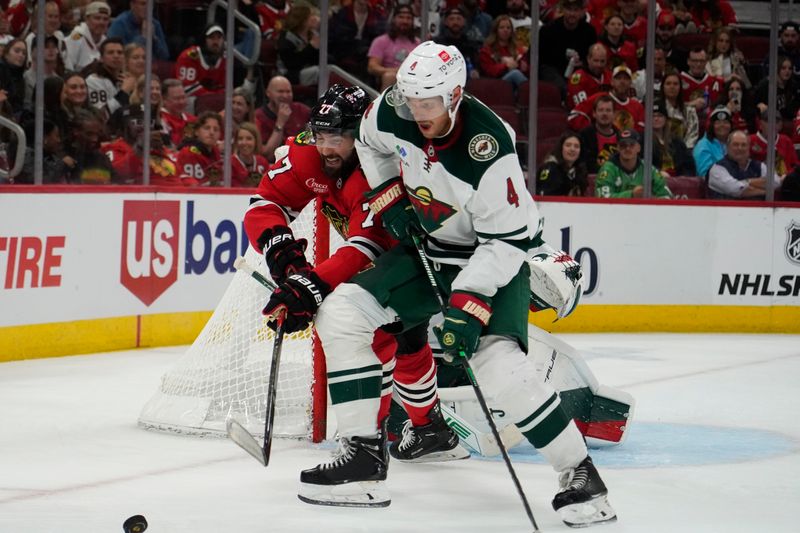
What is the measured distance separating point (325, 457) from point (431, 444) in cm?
34

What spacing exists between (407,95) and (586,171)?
4575 millimetres

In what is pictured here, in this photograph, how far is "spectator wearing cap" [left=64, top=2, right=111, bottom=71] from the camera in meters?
6.11

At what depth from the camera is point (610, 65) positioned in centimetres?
781

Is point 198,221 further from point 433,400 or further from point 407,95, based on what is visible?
point 407,95

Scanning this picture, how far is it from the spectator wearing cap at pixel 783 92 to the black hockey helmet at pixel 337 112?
15.7 feet

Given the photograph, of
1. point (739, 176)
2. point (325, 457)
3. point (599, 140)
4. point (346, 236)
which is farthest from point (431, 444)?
point (739, 176)

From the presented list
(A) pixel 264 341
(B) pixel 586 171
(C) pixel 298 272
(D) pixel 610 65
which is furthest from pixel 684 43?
(C) pixel 298 272

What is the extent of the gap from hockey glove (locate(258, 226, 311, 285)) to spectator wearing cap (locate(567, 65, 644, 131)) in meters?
Result: 4.18

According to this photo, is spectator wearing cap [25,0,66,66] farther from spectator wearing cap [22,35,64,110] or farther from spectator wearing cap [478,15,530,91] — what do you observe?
spectator wearing cap [478,15,530,91]

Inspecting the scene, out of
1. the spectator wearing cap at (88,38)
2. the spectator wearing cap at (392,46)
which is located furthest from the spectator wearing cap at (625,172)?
the spectator wearing cap at (88,38)

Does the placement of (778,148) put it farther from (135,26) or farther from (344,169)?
(344,169)

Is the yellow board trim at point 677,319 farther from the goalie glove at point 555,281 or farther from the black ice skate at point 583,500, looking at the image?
the black ice skate at point 583,500

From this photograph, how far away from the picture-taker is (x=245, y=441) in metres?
3.51

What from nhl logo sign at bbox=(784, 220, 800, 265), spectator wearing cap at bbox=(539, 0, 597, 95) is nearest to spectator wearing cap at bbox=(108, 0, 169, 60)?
spectator wearing cap at bbox=(539, 0, 597, 95)
